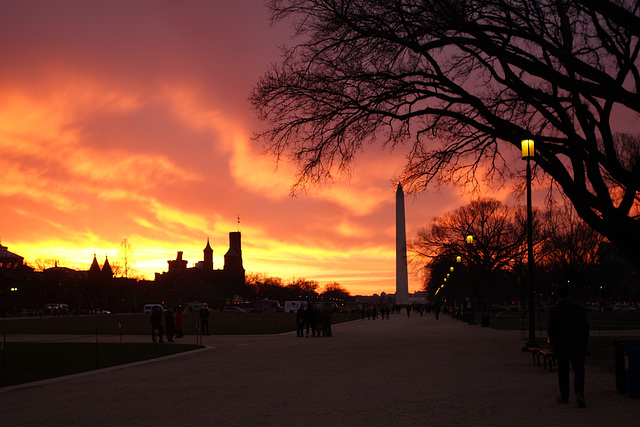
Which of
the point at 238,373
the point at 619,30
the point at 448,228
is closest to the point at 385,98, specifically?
the point at 619,30

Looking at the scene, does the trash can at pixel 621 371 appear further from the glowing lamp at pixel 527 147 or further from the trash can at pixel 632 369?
the glowing lamp at pixel 527 147

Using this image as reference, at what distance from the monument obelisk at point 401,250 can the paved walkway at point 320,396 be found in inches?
3293

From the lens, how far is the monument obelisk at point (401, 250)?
115125 millimetres

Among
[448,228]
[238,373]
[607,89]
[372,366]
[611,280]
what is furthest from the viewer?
[611,280]

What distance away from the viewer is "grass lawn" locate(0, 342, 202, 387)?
59.5 ft

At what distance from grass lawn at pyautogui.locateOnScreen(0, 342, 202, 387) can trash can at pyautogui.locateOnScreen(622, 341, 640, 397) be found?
1204 centimetres

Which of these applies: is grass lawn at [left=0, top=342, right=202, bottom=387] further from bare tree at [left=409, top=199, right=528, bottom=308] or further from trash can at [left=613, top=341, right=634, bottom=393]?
bare tree at [left=409, top=199, right=528, bottom=308]

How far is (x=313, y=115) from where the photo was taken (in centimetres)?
2078

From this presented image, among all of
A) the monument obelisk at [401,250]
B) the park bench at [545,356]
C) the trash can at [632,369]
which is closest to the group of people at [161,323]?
the park bench at [545,356]

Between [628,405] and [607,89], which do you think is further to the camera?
[607,89]

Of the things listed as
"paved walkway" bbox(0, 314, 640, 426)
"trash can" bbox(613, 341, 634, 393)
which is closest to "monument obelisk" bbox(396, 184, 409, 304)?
"paved walkway" bbox(0, 314, 640, 426)

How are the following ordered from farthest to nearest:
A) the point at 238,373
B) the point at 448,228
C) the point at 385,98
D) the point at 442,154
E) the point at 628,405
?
the point at 448,228
the point at 442,154
the point at 385,98
the point at 238,373
the point at 628,405

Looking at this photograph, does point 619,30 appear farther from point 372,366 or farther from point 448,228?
point 448,228

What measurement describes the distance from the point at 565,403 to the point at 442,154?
44.0ft
